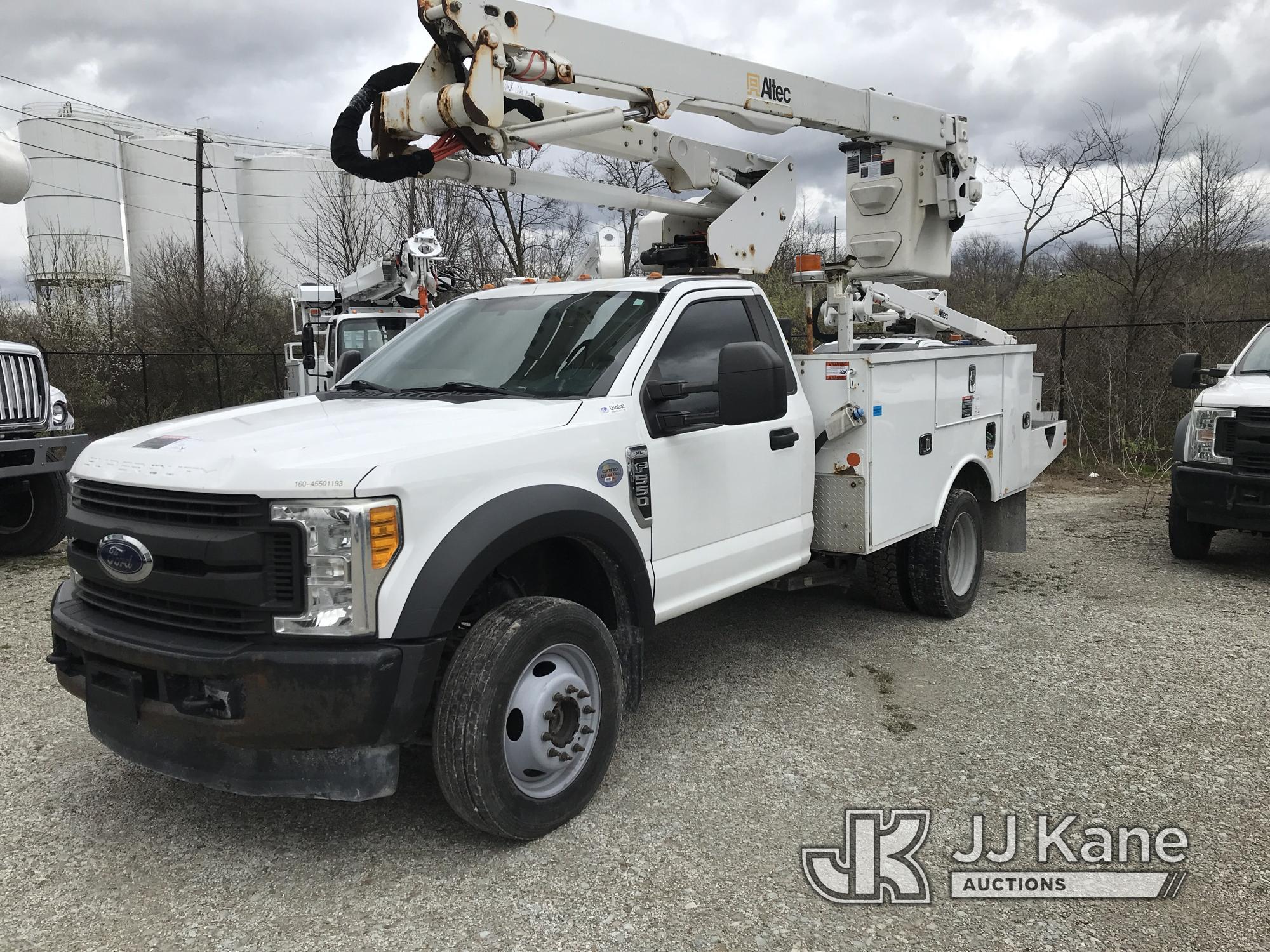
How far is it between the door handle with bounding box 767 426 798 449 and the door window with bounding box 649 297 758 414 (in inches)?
17.4

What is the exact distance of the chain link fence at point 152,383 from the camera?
713 inches

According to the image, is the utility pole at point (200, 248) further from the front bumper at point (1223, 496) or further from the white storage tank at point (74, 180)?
the front bumper at point (1223, 496)

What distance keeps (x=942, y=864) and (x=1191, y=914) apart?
2.47 feet

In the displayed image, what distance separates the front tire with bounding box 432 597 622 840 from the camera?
3232mm

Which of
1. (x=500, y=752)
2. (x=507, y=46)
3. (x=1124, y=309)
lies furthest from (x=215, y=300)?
(x=500, y=752)

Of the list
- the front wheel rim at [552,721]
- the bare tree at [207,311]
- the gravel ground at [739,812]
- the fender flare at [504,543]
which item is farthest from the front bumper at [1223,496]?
the bare tree at [207,311]

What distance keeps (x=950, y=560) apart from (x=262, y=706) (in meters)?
4.57

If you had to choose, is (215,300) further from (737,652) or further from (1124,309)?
(737,652)

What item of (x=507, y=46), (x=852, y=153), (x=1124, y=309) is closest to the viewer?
(x=507, y=46)

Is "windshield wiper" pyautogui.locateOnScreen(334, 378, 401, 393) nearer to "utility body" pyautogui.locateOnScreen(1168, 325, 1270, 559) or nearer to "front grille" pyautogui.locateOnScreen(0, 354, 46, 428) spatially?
"front grille" pyautogui.locateOnScreen(0, 354, 46, 428)

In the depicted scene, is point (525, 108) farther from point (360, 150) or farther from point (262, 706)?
point (262, 706)

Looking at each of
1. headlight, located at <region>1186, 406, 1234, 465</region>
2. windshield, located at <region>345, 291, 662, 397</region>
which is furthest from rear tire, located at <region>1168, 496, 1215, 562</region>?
windshield, located at <region>345, 291, 662, 397</region>

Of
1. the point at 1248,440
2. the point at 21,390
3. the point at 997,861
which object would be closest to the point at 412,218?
the point at 21,390

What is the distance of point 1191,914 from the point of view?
3078mm
